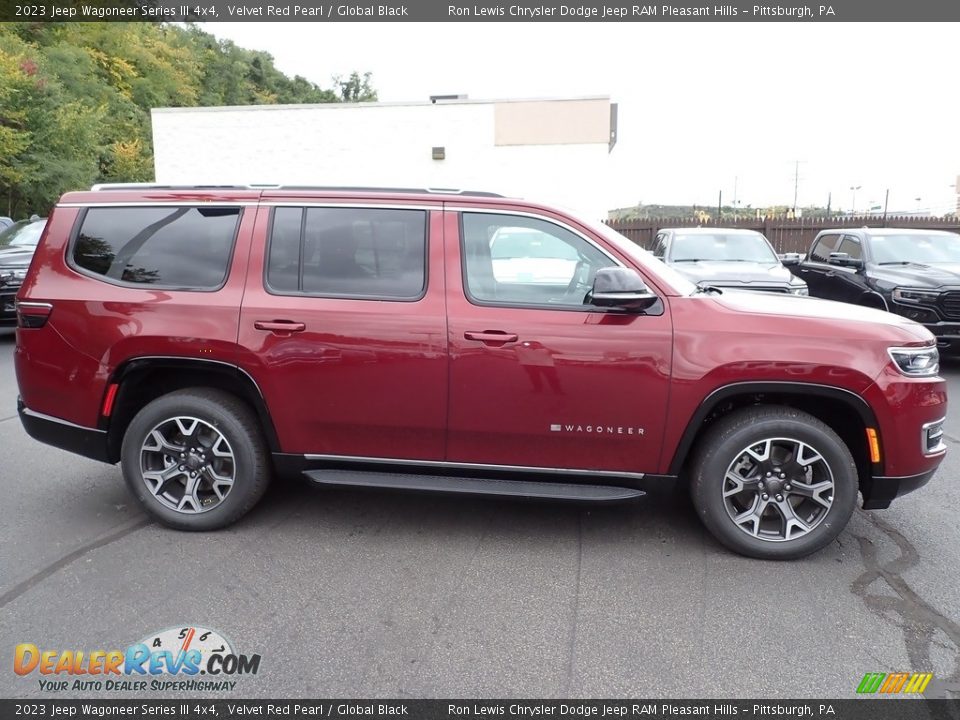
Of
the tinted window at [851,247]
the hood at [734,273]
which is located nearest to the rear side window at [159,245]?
the hood at [734,273]

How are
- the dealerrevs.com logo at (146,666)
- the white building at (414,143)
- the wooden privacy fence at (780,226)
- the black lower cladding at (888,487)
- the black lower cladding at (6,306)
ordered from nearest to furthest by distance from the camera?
the dealerrevs.com logo at (146,666) → the black lower cladding at (888,487) → the black lower cladding at (6,306) → the wooden privacy fence at (780,226) → the white building at (414,143)

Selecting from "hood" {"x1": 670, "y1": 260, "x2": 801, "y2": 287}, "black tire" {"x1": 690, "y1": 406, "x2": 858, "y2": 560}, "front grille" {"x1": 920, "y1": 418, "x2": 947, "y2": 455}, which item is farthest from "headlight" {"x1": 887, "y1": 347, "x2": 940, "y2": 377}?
"hood" {"x1": 670, "y1": 260, "x2": 801, "y2": 287}

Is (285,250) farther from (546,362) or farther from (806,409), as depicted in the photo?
(806,409)

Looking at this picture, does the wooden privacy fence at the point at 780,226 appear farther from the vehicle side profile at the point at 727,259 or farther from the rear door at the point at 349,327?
the rear door at the point at 349,327

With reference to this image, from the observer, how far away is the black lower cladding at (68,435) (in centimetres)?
404

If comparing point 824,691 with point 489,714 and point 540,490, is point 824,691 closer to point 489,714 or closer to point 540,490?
point 489,714

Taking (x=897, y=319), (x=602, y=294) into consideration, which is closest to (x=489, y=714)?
(x=602, y=294)

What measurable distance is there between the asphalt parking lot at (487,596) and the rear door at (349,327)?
628 millimetres

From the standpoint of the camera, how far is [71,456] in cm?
542

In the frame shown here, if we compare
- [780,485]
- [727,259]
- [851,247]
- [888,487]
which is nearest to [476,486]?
[780,485]

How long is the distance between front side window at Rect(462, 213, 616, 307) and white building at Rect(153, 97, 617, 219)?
21.6 meters

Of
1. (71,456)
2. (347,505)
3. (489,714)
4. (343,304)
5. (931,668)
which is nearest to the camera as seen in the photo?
(489,714)

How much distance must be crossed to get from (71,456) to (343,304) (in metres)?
3.14

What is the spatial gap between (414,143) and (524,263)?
22755 millimetres
